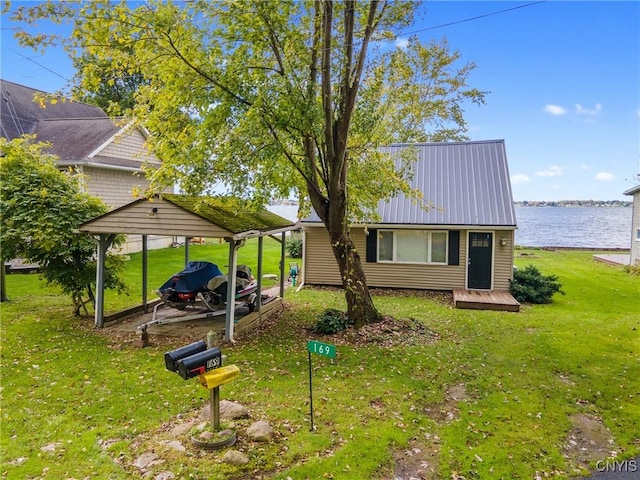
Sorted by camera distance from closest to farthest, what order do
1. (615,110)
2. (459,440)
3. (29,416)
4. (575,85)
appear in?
(459,440) → (29,416) → (575,85) → (615,110)

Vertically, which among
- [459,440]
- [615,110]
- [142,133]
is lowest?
[459,440]

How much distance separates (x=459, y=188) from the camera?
14500 millimetres

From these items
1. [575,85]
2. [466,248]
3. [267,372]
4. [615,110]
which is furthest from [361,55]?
[615,110]

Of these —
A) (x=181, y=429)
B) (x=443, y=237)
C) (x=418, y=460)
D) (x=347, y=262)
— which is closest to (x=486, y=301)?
(x=443, y=237)

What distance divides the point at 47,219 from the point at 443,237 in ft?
35.8

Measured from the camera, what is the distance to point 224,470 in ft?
13.1

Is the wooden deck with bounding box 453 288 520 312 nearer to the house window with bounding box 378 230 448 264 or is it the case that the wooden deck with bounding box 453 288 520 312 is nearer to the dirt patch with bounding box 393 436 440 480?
the house window with bounding box 378 230 448 264

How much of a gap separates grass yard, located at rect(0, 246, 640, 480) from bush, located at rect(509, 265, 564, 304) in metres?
2.67

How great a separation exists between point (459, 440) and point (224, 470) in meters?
2.58

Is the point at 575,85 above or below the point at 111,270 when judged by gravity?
above

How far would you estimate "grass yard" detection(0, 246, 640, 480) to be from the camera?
4238mm

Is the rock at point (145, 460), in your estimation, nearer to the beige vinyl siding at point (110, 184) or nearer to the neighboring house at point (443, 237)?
the neighboring house at point (443, 237)

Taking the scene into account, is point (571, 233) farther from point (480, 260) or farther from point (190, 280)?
point (190, 280)

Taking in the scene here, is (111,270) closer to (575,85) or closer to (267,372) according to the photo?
(267,372)
